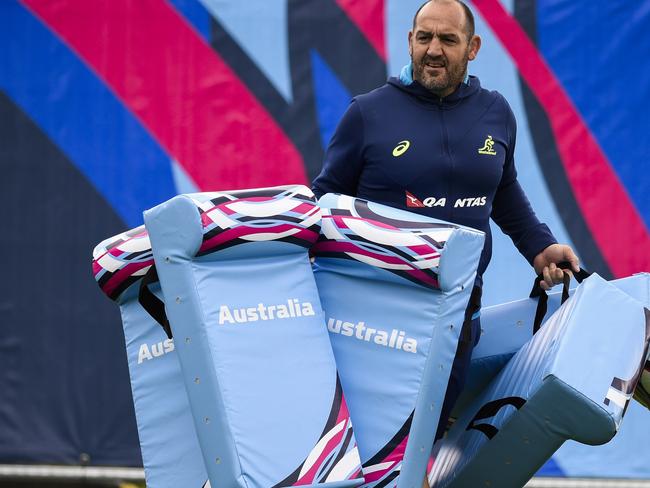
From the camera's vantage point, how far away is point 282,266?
257 cm

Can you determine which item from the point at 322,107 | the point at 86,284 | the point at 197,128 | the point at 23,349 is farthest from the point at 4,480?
the point at 322,107

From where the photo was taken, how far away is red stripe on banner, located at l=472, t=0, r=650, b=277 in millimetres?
4488

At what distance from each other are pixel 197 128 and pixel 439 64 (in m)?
1.74

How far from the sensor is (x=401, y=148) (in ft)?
A: 9.71

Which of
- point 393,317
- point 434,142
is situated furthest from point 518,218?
point 393,317

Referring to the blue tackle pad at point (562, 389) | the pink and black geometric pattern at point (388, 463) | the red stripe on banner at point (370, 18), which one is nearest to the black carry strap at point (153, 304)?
the pink and black geometric pattern at point (388, 463)

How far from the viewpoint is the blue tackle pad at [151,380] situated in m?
2.61

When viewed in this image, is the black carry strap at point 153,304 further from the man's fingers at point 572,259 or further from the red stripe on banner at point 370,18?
the red stripe on banner at point 370,18

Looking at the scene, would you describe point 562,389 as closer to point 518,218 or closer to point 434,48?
point 518,218

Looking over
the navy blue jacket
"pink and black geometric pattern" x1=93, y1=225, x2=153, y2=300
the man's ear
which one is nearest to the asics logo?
the navy blue jacket

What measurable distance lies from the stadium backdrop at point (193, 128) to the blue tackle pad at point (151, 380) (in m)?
1.79

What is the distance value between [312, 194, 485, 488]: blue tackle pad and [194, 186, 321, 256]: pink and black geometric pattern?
10cm

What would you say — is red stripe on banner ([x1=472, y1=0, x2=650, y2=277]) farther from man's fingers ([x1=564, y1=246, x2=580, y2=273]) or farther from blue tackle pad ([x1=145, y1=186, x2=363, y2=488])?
blue tackle pad ([x1=145, y1=186, x2=363, y2=488])

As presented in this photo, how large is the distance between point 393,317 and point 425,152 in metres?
0.53
